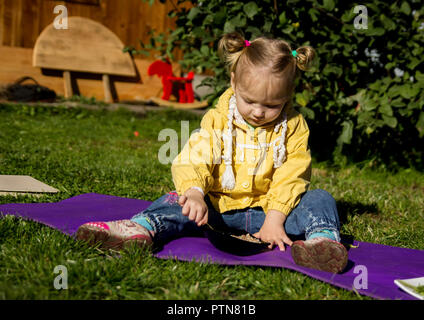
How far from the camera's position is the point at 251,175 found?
223 cm

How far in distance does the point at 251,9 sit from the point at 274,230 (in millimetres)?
1681

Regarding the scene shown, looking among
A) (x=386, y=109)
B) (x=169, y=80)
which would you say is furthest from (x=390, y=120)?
(x=169, y=80)

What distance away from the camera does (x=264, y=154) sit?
2.25 meters

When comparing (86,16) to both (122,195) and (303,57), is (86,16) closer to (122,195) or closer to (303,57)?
(122,195)

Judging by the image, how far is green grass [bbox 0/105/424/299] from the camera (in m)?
1.51

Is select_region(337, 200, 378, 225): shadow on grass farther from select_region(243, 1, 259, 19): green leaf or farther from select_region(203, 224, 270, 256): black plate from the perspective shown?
select_region(243, 1, 259, 19): green leaf

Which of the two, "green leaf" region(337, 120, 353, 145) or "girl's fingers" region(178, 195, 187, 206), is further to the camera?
"green leaf" region(337, 120, 353, 145)

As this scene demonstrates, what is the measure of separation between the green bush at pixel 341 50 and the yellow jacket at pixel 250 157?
1152 millimetres

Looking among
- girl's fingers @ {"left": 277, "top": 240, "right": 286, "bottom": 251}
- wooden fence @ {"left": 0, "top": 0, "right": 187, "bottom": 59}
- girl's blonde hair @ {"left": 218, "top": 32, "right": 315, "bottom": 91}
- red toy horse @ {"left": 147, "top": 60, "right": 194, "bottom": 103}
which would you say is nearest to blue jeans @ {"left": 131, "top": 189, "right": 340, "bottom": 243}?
girl's fingers @ {"left": 277, "top": 240, "right": 286, "bottom": 251}

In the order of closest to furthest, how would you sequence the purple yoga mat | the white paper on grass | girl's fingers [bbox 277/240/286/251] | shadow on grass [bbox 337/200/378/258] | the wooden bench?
the purple yoga mat
girl's fingers [bbox 277/240/286/251]
the white paper on grass
shadow on grass [bbox 337/200/378/258]
the wooden bench

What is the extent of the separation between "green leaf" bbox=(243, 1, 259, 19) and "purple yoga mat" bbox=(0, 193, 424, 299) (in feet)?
4.99

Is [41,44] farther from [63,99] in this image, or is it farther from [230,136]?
[230,136]

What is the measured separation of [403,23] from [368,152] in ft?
4.22

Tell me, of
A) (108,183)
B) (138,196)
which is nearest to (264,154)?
(138,196)
